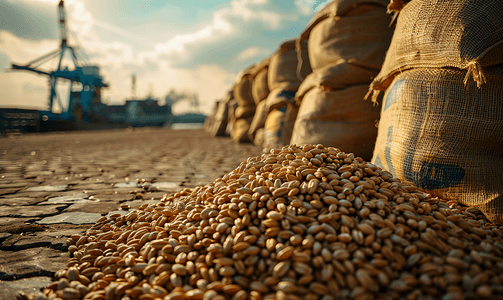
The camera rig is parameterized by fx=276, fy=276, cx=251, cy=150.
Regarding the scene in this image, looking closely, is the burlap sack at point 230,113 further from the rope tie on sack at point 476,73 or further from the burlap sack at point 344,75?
the rope tie on sack at point 476,73

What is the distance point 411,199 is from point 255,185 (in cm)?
68

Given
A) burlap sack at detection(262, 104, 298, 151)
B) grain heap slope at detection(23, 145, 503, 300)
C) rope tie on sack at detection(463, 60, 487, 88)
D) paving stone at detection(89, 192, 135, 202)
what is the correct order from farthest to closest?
burlap sack at detection(262, 104, 298, 151) < paving stone at detection(89, 192, 135, 202) < rope tie on sack at detection(463, 60, 487, 88) < grain heap slope at detection(23, 145, 503, 300)

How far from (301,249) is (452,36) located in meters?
1.44

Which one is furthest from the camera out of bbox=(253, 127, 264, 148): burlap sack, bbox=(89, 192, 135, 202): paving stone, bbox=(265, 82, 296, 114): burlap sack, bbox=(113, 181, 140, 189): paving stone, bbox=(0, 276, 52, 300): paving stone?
bbox=(253, 127, 264, 148): burlap sack

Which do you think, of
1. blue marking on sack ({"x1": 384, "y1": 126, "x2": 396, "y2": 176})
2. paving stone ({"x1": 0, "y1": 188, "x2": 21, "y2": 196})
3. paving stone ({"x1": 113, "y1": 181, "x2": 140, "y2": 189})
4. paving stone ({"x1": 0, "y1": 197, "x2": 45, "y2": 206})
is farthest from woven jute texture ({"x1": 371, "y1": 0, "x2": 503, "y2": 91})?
paving stone ({"x1": 0, "y1": 188, "x2": 21, "y2": 196})

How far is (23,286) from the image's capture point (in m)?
1.04

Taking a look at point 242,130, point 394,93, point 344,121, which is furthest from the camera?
point 242,130

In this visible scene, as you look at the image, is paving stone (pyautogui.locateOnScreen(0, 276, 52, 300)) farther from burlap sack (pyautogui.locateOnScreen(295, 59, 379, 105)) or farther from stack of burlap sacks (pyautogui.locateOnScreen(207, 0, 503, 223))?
burlap sack (pyautogui.locateOnScreen(295, 59, 379, 105))

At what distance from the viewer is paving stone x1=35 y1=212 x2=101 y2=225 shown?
1.67 m

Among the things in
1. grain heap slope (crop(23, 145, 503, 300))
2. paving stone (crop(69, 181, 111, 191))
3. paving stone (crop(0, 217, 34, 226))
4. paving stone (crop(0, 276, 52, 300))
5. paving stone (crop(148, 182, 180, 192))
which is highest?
grain heap slope (crop(23, 145, 503, 300))

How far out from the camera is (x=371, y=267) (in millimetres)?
864

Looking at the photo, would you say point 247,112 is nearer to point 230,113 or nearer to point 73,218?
point 230,113

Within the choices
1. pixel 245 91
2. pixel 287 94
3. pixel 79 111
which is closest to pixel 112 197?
pixel 287 94

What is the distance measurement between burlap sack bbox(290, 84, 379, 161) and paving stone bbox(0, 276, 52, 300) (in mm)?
2316
